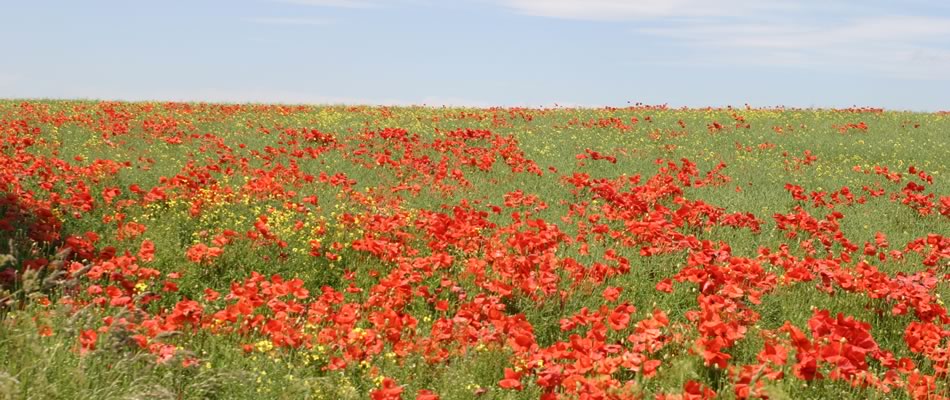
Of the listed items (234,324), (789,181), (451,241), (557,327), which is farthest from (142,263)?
(789,181)

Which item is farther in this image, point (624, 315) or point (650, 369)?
point (624, 315)

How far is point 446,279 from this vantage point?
7.02 m

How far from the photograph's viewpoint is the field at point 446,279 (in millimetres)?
4648

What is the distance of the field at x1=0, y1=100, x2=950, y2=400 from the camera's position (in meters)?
4.65

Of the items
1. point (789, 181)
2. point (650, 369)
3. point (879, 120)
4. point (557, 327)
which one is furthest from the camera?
point (879, 120)

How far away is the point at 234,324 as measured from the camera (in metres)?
5.48

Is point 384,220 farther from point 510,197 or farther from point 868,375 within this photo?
point 868,375

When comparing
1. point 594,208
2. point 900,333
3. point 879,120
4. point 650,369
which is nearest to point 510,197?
point 594,208

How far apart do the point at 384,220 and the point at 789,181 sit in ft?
31.4

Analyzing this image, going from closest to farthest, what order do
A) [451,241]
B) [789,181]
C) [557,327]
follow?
[557,327] → [451,241] → [789,181]

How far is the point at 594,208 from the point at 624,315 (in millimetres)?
5317

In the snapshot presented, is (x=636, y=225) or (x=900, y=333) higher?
(x=636, y=225)

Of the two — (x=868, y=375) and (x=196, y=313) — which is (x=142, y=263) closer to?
(x=196, y=313)

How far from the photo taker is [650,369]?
478 centimetres
